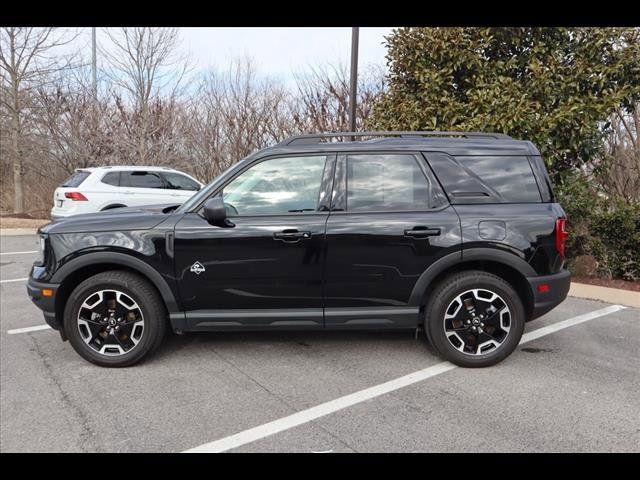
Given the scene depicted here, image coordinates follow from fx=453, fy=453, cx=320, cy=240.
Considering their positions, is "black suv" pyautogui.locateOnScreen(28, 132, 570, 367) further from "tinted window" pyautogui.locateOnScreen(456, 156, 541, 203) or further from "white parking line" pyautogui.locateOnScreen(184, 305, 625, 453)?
"white parking line" pyautogui.locateOnScreen(184, 305, 625, 453)

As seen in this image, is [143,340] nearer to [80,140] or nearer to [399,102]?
[399,102]

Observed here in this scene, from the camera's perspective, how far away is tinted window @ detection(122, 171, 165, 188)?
10602 millimetres

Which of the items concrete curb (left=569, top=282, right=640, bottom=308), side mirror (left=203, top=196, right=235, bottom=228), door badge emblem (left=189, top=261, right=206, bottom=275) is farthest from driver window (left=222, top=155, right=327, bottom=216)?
concrete curb (left=569, top=282, right=640, bottom=308)

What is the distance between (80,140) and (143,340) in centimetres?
1431

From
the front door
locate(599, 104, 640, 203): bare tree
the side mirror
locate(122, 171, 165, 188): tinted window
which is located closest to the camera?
the side mirror

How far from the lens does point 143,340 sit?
3609 millimetres

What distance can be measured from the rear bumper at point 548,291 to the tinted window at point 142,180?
30.9 ft

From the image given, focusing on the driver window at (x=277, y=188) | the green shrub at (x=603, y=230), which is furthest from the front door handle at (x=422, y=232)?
the green shrub at (x=603, y=230)

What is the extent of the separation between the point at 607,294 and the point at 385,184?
4160 millimetres

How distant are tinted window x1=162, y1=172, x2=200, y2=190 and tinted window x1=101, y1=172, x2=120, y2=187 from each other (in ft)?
3.56

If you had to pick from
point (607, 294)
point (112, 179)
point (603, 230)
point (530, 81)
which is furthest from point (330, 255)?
point (112, 179)

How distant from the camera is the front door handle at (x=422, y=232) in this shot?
3.54m

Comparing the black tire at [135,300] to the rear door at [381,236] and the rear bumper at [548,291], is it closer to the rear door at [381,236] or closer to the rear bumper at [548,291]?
the rear door at [381,236]
